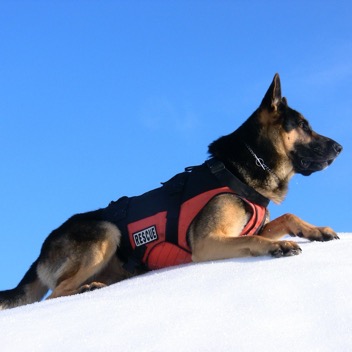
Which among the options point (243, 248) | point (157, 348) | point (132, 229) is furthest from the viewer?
point (132, 229)

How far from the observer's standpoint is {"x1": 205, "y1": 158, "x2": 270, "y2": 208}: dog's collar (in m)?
6.26

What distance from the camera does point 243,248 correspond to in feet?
18.2

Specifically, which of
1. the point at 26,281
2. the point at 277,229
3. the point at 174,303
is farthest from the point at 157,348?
the point at 26,281

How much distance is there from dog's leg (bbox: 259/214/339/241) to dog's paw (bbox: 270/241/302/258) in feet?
3.01

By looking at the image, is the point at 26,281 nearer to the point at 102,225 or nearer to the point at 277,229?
the point at 102,225

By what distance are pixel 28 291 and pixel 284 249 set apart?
11.1ft

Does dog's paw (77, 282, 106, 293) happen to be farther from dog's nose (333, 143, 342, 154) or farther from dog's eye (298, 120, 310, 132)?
dog's nose (333, 143, 342, 154)

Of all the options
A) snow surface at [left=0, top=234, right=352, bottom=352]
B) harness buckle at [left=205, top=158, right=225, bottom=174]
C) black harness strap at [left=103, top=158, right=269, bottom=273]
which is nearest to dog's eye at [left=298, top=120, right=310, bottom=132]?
black harness strap at [left=103, top=158, right=269, bottom=273]

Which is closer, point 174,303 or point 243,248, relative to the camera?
point 174,303

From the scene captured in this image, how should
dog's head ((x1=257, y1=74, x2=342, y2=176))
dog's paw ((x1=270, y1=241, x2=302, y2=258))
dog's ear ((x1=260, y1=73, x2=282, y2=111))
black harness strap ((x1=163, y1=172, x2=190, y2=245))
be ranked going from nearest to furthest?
dog's paw ((x1=270, y1=241, x2=302, y2=258)), black harness strap ((x1=163, y1=172, x2=190, y2=245)), dog's ear ((x1=260, y1=73, x2=282, y2=111)), dog's head ((x1=257, y1=74, x2=342, y2=176))

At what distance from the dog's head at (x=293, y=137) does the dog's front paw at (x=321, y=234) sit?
1.05m

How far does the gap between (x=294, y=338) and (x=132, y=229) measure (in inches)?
137

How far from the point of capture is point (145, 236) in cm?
645

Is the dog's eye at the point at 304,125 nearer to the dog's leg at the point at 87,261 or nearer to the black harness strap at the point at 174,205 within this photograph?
the black harness strap at the point at 174,205
